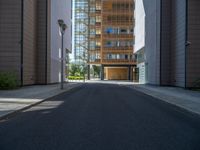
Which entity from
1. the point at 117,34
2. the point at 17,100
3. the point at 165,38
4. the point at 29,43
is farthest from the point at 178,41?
the point at 117,34

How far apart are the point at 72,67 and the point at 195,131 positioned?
95.8 m

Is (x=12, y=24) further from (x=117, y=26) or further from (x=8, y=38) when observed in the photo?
(x=117, y=26)

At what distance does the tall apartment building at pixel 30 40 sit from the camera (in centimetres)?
3180

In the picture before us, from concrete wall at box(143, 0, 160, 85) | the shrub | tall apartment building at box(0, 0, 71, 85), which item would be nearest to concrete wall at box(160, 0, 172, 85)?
concrete wall at box(143, 0, 160, 85)

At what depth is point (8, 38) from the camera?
31.8 meters

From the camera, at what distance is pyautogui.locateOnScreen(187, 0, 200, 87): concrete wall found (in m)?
31.2

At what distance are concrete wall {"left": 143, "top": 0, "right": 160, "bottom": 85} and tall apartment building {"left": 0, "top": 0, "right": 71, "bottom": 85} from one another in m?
14.2

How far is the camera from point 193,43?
3134 cm

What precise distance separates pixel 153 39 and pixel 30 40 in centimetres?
1727

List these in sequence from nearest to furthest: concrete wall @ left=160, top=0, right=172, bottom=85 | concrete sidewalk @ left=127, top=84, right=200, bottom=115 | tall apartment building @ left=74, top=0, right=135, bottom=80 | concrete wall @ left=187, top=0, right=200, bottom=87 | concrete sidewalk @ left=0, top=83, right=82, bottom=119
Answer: concrete sidewalk @ left=0, top=83, right=82, bottom=119, concrete sidewalk @ left=127, top=84, right=200, bottom=115, concrete wall @ left=187, top=0, right=200, bottom=87, concrete wall @ left=160, top=0, right=172, bottom=85, tall apartment building @ left=74, top=0, right=135, bottom=80

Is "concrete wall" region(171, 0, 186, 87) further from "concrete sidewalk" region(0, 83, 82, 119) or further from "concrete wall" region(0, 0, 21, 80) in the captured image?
"concrete wall" region(0, 0, 21, 80)

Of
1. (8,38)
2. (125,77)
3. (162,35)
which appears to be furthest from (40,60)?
(125,77)

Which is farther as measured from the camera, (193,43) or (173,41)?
(173,41)

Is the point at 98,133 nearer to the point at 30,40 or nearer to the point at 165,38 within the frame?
the point at 30,40
